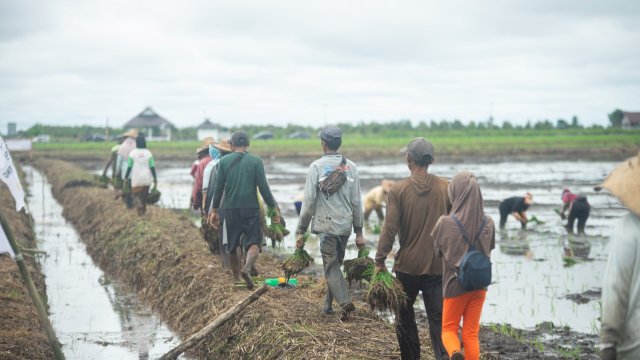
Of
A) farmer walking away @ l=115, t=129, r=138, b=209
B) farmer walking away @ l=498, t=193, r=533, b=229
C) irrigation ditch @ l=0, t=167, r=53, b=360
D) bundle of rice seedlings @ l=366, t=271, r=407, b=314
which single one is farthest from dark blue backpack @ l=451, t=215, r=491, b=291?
farmer walking away @ l=498, t=193, r=533, b=229

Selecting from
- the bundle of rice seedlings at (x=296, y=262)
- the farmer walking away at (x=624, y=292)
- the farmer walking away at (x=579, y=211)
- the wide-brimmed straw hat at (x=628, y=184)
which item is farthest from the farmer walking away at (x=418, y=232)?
the farmer walking away at (x=579, y=211)

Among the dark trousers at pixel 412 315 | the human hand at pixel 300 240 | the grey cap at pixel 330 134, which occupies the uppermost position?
the grey cap at pixel 330 134

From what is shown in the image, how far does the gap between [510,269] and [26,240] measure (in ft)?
28.6

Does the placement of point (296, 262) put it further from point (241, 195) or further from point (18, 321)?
point (18, 321)

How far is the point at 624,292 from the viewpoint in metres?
3.47

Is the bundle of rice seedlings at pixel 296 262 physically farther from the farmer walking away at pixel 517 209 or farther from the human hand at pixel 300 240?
the farmer walking away at pixel 517 209

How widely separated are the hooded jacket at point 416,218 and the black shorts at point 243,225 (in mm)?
2718

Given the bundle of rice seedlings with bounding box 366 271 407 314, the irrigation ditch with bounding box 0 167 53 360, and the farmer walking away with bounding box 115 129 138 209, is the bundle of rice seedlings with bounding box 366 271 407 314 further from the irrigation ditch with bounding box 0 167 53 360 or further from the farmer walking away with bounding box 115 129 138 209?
the farmer walking away with bounding box 115 129 138 209

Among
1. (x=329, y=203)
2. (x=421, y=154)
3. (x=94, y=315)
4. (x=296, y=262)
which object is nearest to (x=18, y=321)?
(x=94, y=315)

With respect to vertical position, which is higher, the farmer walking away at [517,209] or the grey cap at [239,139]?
the grey cap at [239,139]

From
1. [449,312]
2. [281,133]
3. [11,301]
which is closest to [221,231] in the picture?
[11,301]

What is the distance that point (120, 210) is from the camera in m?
15.5

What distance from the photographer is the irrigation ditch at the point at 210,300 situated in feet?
20.7

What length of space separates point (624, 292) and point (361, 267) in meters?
3.67
